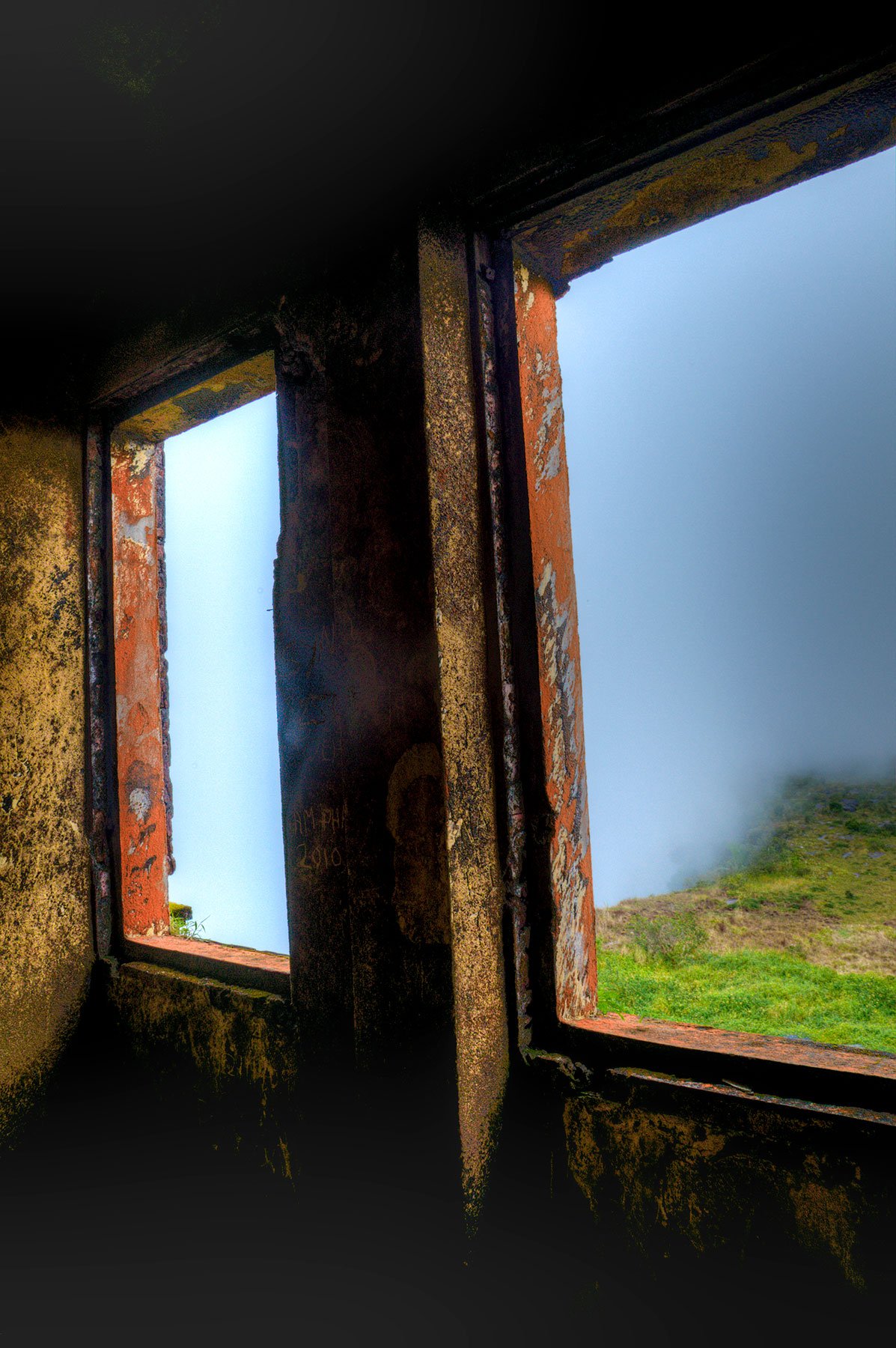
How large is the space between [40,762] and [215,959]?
0.83 meters

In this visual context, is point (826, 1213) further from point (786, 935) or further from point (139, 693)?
point (139, 693)

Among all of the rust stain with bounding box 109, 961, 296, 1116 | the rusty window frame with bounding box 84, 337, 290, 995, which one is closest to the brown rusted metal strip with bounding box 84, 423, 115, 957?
the rusty window frame with bounding box 84, 337, 290, 995

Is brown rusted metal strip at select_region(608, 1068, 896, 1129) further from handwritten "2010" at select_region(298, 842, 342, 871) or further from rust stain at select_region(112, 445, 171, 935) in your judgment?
rust stain at select_region(112, 445, 171, 935)

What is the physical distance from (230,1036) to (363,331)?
5.58ft

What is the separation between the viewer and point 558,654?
145 centimetres

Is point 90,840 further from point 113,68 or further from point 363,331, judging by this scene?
point 113,68

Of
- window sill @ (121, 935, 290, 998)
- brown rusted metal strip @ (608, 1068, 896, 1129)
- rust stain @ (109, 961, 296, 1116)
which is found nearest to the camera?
brown rusted metal strip @ (608, 1068, 896, 1129)

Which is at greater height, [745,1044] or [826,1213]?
[745,1044]

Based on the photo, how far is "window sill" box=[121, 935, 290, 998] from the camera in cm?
178

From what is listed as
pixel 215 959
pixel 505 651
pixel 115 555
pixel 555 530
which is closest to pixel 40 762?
pixel 115 555

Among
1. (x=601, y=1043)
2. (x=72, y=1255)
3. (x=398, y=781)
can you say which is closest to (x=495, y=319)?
(x=398, y=781)

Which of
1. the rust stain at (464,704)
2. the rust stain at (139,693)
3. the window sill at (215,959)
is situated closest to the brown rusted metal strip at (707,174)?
the rust stain at (464,704)

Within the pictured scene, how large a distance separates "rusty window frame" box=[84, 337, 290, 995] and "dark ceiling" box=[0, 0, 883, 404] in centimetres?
21

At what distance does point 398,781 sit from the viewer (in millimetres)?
1397
